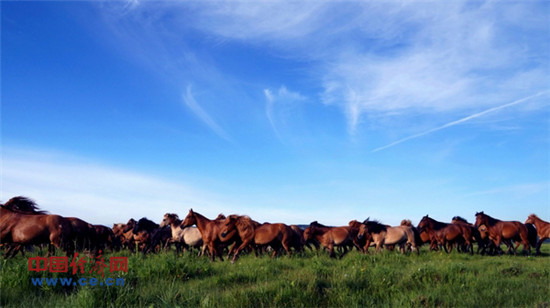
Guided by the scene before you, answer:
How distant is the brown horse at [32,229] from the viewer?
35.9 ft

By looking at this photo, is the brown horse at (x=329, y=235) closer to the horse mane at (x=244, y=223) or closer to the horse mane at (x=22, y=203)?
the horse mane at (x=244, y=223)

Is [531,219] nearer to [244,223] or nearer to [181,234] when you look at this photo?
[244,223]

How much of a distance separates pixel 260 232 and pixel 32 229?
297 inches

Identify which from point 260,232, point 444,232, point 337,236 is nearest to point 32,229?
point 260,232

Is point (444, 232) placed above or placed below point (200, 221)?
above

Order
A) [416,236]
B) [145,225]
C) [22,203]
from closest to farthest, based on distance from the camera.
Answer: [22,203] < [145,225] < [416,236]

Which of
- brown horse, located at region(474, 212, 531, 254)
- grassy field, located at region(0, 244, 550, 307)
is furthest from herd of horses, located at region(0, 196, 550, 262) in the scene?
grassy field, located at region(0, 244, 550, 307)

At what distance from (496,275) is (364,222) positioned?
8590mm

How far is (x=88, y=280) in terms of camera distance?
755cm

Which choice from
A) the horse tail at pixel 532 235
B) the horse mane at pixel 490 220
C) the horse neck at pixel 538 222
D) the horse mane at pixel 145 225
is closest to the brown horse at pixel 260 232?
the horse mane at pixel 145 225

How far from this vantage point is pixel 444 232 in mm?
19500

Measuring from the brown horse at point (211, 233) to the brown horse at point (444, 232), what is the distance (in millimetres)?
10571

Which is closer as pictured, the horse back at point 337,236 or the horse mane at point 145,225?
the horse back at point 337,236

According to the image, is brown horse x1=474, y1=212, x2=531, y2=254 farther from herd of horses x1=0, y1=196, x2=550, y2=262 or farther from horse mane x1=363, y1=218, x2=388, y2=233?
horse mane x1=363, y1=218, x2=388, y2=233
